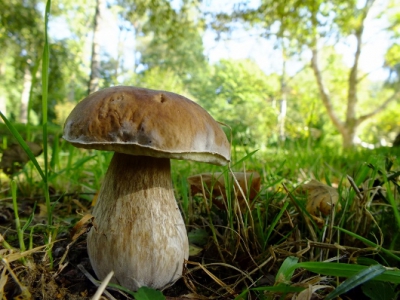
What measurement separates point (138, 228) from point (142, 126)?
361mm

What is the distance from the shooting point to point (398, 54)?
30.2 feet

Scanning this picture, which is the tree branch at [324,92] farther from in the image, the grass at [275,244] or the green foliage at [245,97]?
the grass at [275,244]

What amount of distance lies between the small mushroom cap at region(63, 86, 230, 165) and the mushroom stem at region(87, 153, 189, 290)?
0.22m

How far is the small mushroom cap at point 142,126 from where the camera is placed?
728 mm

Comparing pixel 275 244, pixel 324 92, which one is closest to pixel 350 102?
pixel 324 92

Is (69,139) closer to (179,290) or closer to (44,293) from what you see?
(44,293)

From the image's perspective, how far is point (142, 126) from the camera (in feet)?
2.41

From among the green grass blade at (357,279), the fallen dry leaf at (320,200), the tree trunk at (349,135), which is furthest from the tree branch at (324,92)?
the green grass blade at (357,279)

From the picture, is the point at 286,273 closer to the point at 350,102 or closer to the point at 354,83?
the point at 350,102

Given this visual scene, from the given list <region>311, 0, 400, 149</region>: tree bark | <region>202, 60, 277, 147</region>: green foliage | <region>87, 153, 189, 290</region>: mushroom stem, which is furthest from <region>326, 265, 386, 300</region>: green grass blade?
<region>202, 60, 277, 147</region>: green foliage

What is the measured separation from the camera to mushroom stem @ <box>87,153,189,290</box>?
2.81ft

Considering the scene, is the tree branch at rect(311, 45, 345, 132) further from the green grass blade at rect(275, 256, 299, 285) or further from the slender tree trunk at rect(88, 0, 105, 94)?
the green grass blade at rect(275, 256, 299, 285)

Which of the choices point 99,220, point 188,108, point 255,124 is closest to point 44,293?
point 99,220

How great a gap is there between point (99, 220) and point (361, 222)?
3.07 feet
